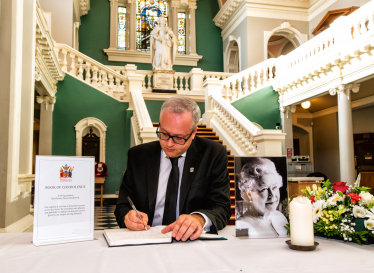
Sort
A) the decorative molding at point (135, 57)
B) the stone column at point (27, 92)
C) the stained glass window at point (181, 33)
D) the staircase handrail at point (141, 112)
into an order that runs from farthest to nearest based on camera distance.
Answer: the stained glass window at point (181, 33) → the decorative molding at point (135, 57) → the staircase handrail at point (141, 112) → the stone column at point (27, 92)

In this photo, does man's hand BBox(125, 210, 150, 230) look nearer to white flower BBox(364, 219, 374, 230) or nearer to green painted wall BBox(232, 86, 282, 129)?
white flower BBox(364, 219, 374, 230)

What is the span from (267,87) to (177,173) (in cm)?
958

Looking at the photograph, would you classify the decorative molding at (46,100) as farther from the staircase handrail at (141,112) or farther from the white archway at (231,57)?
the white archway at (231,57)

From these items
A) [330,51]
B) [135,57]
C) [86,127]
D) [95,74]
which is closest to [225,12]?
[135,57]

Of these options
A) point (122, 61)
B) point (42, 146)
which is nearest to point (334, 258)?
point (42, 146)

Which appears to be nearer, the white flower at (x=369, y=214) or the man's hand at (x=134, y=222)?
the white flower at (x=369, y=214)

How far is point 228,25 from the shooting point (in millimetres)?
16125

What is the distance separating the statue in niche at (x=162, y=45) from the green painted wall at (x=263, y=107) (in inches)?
115

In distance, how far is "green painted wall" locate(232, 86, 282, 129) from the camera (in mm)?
10797

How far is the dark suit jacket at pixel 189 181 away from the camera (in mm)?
2104

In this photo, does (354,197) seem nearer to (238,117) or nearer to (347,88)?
(238,117)

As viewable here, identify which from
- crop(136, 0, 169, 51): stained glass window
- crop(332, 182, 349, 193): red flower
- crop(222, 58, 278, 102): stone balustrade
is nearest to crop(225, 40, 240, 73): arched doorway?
crop(136, 0, 169, 51): stained glass window

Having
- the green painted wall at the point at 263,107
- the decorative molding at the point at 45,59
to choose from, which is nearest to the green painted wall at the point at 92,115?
the decorative molding at the point at 45,59

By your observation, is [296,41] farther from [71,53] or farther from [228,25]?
[71,53]
